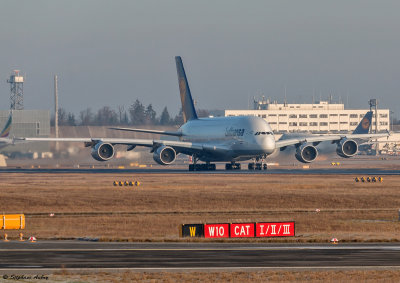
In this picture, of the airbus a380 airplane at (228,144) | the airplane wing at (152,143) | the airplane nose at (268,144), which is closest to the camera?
the airplane nose at (268,144)

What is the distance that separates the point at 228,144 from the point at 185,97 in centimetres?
1948

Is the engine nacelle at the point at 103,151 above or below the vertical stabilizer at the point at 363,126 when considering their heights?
below

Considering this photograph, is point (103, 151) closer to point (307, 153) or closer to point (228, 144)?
point (228, 144)

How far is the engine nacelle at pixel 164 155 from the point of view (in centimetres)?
9362

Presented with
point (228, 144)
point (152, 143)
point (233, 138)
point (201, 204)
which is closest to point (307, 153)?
point (233, 138)

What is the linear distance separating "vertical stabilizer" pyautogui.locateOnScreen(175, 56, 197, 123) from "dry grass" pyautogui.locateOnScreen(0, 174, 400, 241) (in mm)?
28229

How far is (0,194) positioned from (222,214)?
64.6 ft

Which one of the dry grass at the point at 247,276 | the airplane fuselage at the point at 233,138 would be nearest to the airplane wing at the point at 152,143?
the airplane fuselage at the point at 233,138

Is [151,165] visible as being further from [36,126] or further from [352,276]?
[352,276]

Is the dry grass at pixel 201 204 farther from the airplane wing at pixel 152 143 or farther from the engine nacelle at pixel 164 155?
the airplane wing at pixel 152 143

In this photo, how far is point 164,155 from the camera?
9419 centimetres

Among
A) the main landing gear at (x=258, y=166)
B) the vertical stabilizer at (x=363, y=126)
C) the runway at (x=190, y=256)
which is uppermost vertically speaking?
the vertical stabilizer at (x=363, y=126)

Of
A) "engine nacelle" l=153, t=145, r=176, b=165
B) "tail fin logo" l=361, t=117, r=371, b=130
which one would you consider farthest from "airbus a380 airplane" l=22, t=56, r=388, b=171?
"tail fin logo" l=361, t=117, r=371, b=130

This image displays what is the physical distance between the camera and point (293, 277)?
2616 centimetres
